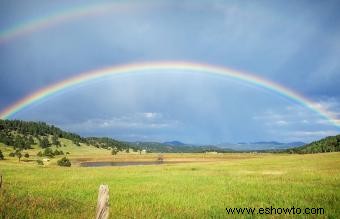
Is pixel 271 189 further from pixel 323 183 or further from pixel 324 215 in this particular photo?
pixel 324 215

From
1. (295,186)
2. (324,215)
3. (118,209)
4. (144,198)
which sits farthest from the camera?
(295,186)

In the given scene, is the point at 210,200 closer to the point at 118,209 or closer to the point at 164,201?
the point at 164,201

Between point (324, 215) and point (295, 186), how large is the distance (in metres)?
12.3

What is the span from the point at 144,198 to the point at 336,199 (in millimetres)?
11184

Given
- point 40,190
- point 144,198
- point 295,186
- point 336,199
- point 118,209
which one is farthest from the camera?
point 295,186

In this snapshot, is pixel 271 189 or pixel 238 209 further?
pixel 271 189

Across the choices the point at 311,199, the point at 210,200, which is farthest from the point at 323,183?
the point at 210,200

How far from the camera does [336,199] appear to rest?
21359 mm

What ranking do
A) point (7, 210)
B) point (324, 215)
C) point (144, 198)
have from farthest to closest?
1. point (144, 198)
2. point (324, 215)
3. point (7, 210)

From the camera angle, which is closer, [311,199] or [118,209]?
[118,209]

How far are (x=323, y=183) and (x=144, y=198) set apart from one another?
15532mm

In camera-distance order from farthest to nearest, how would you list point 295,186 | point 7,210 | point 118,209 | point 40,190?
1. point 295,186
2. point 40,190
3. point 118,209
4. point 7,210

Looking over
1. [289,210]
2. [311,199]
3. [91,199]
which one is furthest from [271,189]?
[91,199]

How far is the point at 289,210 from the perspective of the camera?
60.2 ft
